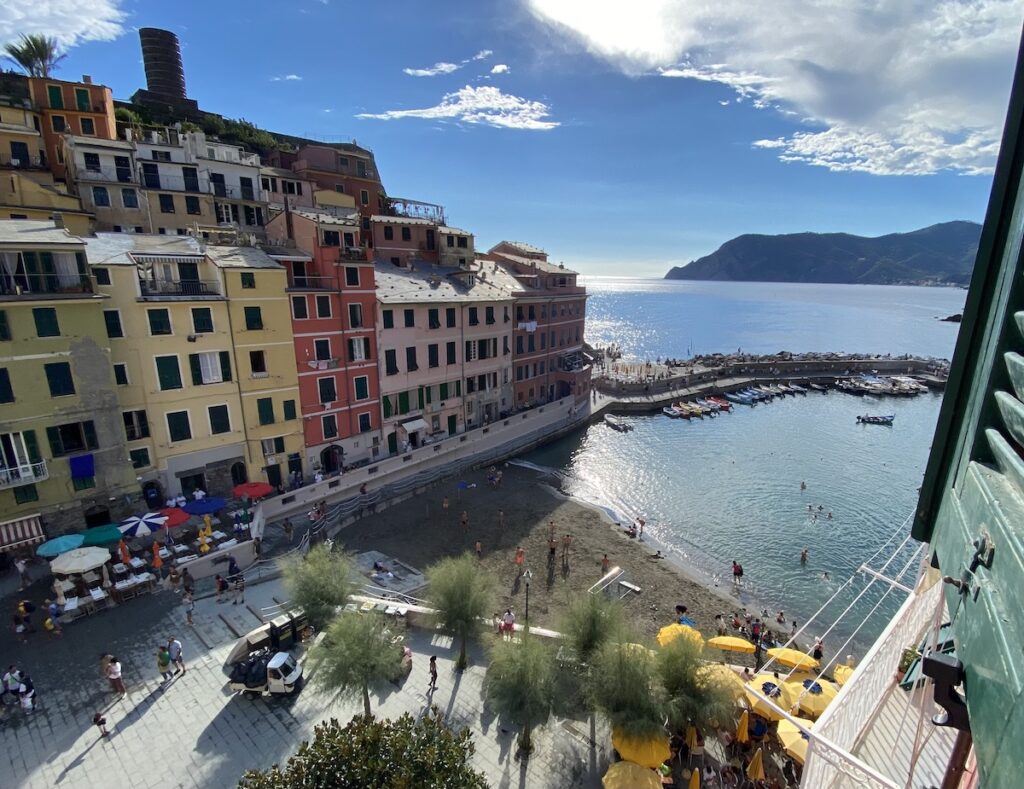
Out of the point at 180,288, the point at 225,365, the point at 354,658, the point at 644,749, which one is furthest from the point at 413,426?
the point at 644,749

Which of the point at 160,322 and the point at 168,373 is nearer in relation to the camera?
the point at 160,322

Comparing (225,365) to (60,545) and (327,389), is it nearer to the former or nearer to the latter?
(327,389)

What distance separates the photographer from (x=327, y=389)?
33.0m

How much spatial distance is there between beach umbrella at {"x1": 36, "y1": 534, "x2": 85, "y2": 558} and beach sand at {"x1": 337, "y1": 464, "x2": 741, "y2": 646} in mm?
11186

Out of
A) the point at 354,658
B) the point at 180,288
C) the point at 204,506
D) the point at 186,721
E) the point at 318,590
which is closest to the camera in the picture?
the point at 354,658

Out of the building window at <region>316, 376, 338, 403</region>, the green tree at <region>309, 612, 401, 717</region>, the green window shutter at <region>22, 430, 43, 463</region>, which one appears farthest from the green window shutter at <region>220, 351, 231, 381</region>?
the green tree at <region>309, 612, 401, 717</region>

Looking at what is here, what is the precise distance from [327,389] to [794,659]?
2737 centimetres

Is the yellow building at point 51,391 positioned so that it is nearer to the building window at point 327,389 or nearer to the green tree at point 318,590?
the building window at point 327,389

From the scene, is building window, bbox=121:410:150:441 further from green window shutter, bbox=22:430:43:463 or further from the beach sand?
the beach sand

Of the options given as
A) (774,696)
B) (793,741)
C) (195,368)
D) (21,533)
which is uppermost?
(195,368)

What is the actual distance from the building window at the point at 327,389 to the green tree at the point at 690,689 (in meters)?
24.8

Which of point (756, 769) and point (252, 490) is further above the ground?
point (252, 490)

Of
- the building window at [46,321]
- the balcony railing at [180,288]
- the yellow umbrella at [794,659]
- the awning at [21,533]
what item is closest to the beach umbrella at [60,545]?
the awning at [21,533]

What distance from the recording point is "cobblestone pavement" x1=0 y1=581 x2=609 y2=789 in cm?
1409
